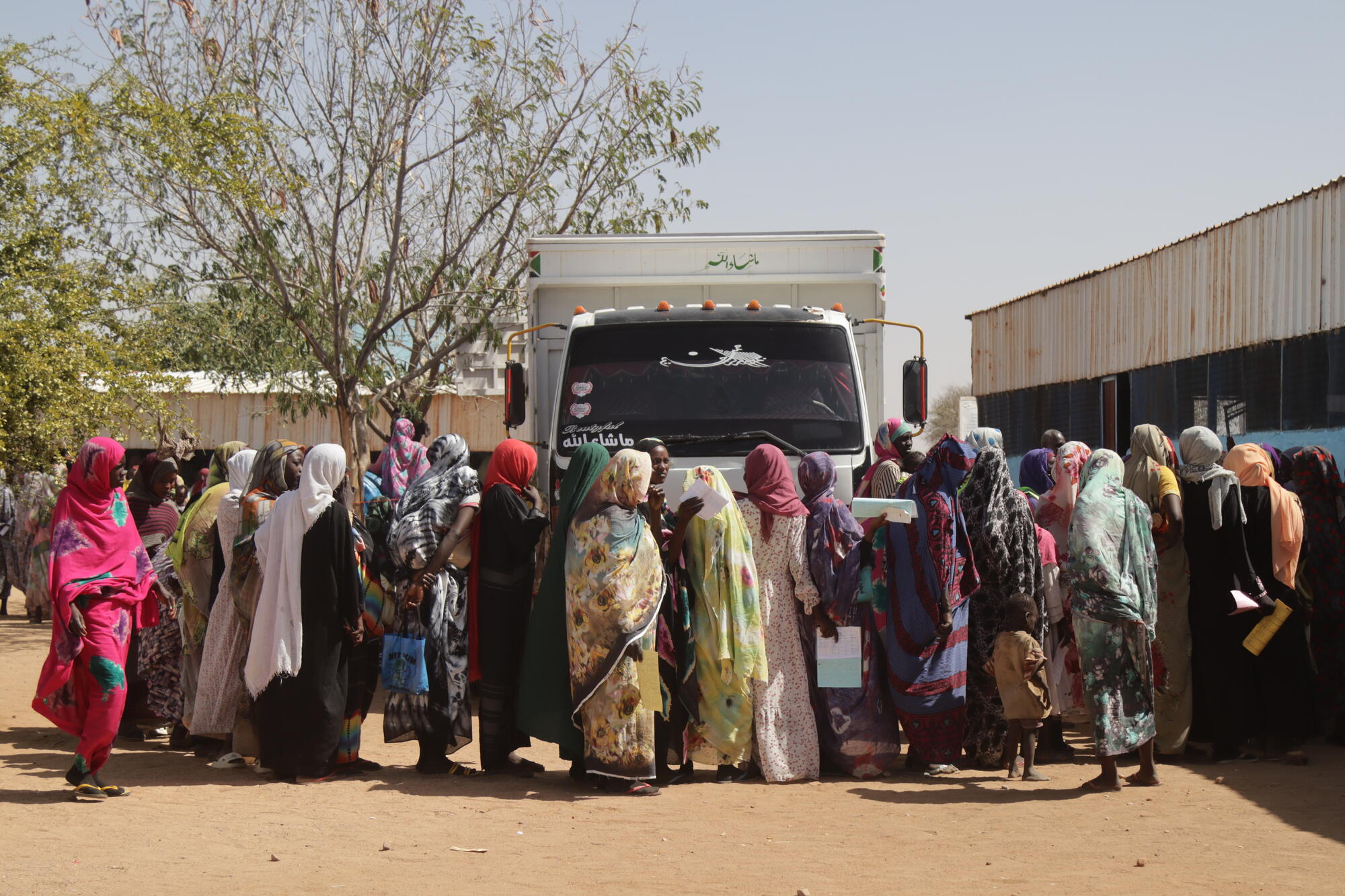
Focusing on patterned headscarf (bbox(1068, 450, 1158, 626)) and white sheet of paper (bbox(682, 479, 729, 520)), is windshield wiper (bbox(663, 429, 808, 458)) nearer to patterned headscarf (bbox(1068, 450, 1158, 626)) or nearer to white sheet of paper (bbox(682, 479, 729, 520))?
white sheet of paper (bbox(682, 479, 729, 520))

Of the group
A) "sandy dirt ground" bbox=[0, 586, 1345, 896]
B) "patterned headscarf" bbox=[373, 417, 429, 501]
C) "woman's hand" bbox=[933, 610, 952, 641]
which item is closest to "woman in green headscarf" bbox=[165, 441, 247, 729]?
"sandy dirt ground" bbox=[0, 586, 1345, 896]

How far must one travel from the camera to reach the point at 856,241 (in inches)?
377

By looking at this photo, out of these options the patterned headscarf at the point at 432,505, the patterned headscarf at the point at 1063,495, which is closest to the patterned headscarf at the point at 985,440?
the patterned headscarf at the point at 1063,495

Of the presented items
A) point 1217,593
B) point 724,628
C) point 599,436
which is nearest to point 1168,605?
point 1217,593

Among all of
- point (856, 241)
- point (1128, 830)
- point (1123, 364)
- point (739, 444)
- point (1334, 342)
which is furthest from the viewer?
point (1123, 364)

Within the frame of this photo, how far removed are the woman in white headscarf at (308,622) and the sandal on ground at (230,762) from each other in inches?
21.4

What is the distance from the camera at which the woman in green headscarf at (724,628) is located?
669 cm

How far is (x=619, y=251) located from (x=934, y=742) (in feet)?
14.3

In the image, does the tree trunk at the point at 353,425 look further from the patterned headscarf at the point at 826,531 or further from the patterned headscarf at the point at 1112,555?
the patterned headscarf at the point at 1112,555

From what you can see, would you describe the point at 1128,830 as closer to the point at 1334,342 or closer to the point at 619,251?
the point at 619,251

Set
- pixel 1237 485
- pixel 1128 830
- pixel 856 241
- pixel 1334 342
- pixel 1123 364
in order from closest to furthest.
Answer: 1. pixel 1128 830
2. pixel 1237 485
3. pixel 856 241
4. pixel 1334 342
5. pixel 1123 364

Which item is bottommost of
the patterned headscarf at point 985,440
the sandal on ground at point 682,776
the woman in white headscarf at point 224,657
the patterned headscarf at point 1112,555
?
the sandal on ground at point 682,776

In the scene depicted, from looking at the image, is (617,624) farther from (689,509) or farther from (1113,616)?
(1113,616)

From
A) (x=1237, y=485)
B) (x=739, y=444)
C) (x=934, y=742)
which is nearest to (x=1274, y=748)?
(x=1237, y=485)
